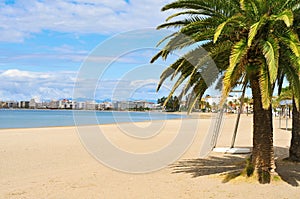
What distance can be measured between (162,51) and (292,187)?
14.4 feet

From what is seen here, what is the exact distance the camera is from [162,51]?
10.0 m

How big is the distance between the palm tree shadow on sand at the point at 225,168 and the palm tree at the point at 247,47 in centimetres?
73

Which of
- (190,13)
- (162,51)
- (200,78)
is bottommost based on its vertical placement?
(200,78)

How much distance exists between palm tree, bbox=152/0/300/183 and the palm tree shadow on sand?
727 millimetres

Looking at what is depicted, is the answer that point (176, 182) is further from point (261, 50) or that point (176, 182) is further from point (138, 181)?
point (261, 50)

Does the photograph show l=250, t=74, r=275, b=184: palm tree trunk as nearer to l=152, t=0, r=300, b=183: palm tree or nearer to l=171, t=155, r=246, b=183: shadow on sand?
l=152, t=0, r=300, b=183: palm tree

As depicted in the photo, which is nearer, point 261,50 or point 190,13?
point 261,50

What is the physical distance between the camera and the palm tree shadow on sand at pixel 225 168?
9.72 metres

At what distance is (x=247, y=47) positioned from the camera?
317 inches

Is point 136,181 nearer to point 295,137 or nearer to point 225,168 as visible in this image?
point 225,168

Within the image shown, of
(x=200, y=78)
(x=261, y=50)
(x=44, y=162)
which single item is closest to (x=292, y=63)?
(x=261, y=50)

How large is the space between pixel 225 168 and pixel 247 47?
4.38 metres

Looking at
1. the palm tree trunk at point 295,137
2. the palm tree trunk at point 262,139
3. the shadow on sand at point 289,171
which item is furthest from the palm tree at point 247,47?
the palm tree trunk at point 295,137

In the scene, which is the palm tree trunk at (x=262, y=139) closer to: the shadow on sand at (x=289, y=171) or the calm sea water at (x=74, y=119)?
the shadow on sand at (x=289, y=171)
